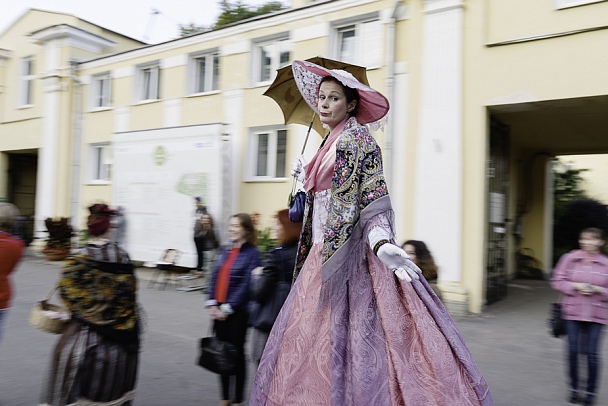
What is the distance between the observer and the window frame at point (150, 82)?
43.7 ft

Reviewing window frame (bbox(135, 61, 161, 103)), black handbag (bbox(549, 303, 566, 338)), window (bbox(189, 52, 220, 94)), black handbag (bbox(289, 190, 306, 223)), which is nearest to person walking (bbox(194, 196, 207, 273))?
window (bbox(189, 52, 220, 94))

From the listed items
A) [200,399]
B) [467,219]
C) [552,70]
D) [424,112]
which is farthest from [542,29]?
[200,399]

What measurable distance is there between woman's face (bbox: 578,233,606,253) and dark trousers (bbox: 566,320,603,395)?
0.59 metres

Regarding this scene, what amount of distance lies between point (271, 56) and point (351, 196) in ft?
30.5

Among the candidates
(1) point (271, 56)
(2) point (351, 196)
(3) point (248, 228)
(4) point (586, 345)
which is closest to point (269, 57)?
(1) point (271, 56)

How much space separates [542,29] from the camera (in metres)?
7.51

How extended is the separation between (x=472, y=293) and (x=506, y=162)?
3198mm

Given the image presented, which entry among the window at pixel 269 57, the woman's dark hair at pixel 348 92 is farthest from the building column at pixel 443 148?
the woman's dark hair at pixel 348 92

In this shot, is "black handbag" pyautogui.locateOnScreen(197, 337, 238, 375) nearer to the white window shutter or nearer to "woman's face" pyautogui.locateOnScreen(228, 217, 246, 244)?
"woman's face" pyautogui.locateOnScreen(228, 217, 246, 244)

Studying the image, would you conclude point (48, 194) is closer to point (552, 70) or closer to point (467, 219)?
point (467, 219)

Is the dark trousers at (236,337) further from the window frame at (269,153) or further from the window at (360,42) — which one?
the window frame at (269,153)

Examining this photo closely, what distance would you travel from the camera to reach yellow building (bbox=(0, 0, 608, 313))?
784cm

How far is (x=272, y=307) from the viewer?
3.79 metres

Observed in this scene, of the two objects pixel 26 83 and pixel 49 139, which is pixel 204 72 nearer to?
pixel 49 139
